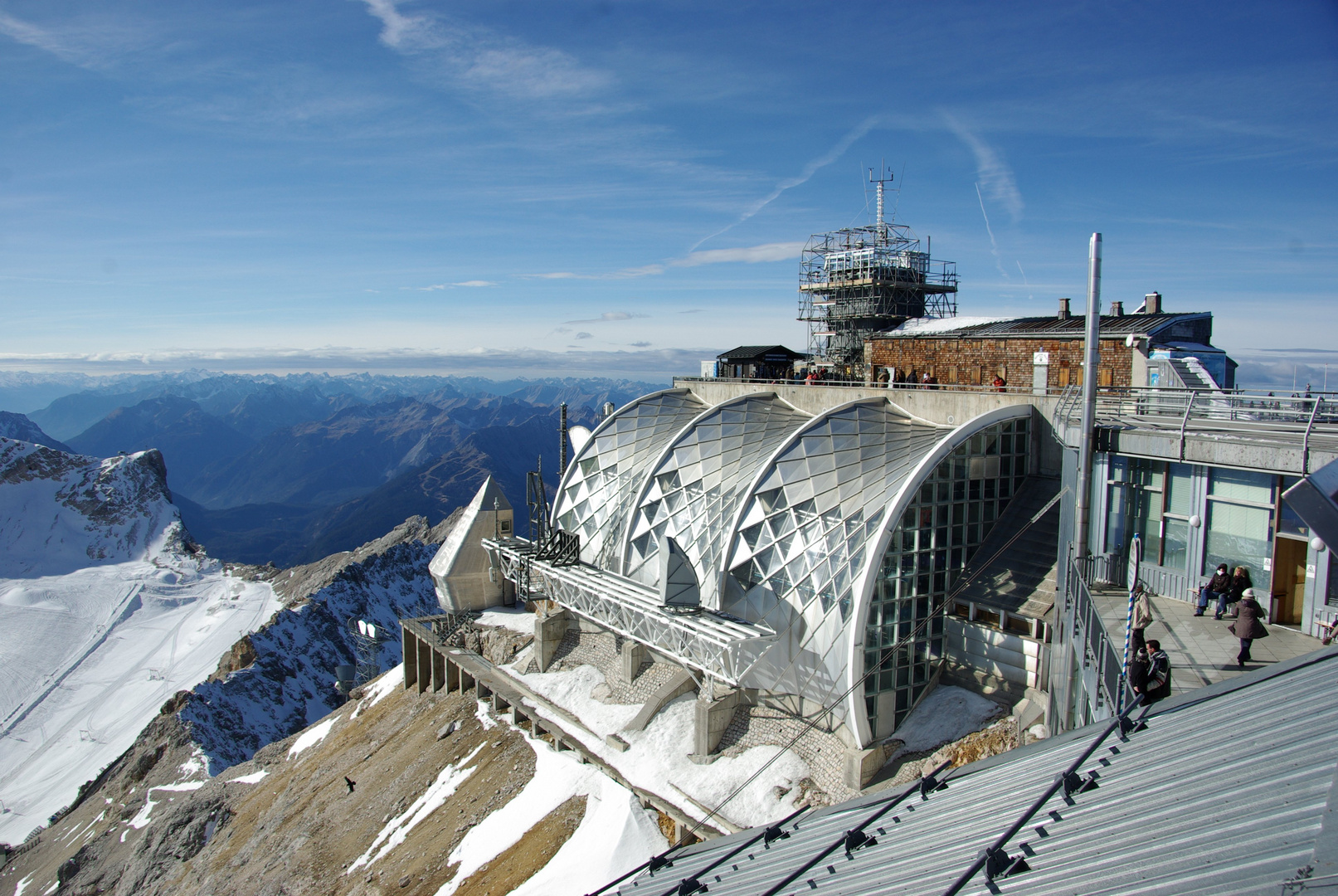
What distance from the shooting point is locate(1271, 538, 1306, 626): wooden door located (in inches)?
521

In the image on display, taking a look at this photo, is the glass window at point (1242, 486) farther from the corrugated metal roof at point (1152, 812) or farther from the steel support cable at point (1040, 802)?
the steel support cable at point (1040, 802)

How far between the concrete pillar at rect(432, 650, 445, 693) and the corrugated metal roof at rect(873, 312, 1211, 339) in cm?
3445

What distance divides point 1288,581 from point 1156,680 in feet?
19.4

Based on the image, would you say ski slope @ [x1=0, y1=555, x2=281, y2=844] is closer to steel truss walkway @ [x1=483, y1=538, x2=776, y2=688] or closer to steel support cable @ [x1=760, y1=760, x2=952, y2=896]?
steel truss walkway @ [x1=483, y1=538, x2=776, y2=688]

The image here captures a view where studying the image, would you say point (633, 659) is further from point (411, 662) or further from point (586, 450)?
point (411, 662)

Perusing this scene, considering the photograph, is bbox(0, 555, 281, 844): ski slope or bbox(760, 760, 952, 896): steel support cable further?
bbox(0, 555, 281, 844): ski slope

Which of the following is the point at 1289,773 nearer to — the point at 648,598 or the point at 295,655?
the point at 648,598

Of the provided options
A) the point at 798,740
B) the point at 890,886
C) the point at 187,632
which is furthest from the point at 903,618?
the point at 187,632

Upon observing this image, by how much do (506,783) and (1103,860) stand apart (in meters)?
29.6

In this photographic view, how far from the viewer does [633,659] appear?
34250 mm

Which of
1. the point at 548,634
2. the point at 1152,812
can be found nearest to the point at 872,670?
the point at 1152,812

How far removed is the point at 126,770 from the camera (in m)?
73.8

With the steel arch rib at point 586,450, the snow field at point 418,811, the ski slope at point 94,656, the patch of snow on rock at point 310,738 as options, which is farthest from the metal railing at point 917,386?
the ski slope at point 94,656

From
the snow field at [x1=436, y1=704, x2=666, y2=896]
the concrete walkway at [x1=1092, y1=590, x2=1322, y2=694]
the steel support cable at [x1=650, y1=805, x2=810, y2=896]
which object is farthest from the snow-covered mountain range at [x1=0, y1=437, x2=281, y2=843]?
the concrete walkway at [x1=1092, y1=590, x2=1322, y2=694]
